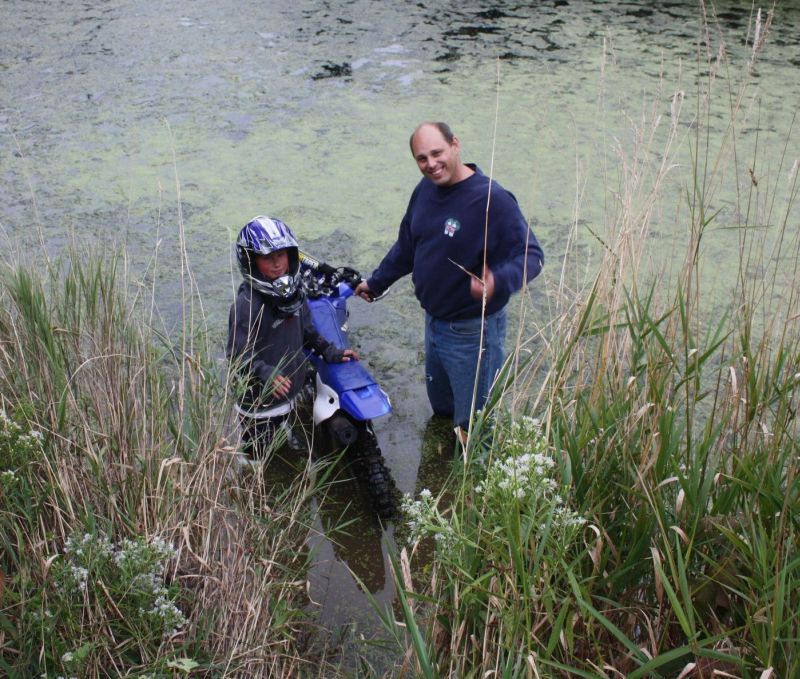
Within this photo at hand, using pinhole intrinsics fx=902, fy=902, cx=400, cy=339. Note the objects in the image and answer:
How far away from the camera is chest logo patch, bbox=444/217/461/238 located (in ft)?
10.0

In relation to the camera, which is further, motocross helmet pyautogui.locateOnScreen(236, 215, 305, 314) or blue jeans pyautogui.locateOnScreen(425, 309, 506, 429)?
blue jeans pyautogui.locateOnScreen(425, 309, 506, 429)

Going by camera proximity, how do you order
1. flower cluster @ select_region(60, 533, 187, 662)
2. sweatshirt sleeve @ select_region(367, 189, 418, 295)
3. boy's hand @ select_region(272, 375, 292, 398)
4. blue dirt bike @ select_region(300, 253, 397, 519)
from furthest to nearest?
sweatshirt sleeve @ select_region(367, 189, 418, 295)
blue dirt bike @ select_region(300, 253, 397, 519)
boy's hand @ select_region(272, 375, 292, 398)
flower cluster @ select_region(60, 533, 187, 662)

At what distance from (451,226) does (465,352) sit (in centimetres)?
47

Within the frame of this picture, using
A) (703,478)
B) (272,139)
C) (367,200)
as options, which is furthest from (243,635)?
(272,139)

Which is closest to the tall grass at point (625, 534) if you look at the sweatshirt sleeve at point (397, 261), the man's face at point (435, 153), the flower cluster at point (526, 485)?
the flower cluster at point (526, 485)

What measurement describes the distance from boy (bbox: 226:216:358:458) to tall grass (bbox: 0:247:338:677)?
6.8 inches

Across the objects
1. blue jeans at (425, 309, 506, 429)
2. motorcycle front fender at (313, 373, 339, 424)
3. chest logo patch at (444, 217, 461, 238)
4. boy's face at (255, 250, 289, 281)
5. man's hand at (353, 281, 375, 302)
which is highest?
chest logo patch at (444, 217, 461, 238)

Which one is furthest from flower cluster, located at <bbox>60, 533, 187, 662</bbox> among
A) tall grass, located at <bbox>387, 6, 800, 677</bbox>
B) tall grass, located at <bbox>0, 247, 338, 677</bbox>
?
tall grass, located at <bbox>387, 6, 800, 677</bbox>

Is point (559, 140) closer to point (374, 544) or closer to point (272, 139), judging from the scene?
point (272, 139)

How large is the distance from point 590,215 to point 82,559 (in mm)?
Answer: 3698

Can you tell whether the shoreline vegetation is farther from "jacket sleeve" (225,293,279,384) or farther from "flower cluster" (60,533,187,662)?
"jacket sleeve" (225,293,279,384)

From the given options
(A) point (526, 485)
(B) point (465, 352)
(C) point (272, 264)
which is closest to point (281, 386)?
(C) point (272, 264)

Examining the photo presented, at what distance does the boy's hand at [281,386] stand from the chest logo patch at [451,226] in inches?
29.0

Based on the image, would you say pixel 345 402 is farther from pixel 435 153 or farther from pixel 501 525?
pixel 501 525
